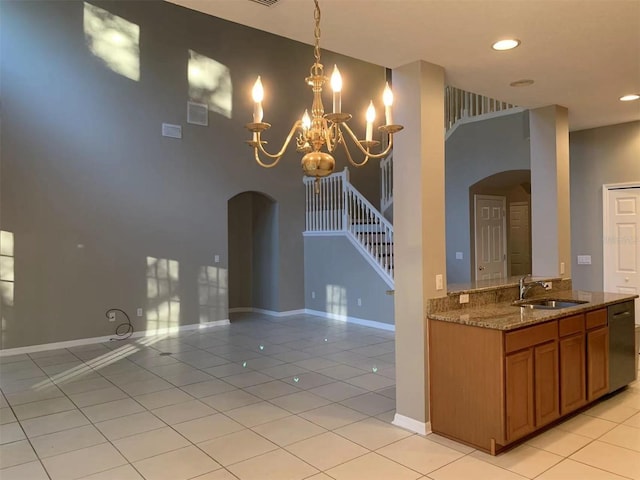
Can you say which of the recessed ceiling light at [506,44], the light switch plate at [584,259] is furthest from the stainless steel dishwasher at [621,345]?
the recessed ceiling light at [506,44]

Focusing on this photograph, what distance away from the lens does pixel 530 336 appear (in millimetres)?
3201

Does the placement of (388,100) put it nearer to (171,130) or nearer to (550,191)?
(550,191)

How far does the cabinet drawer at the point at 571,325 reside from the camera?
3502 millimetres

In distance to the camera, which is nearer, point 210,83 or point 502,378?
point 502,378

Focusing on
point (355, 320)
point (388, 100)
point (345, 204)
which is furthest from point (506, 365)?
A: point (345, 204)

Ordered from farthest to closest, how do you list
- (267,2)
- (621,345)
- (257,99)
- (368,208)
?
(368,208)
(621,345)
(267,2)
(257,99)

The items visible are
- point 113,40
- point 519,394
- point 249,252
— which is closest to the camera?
point 519,394

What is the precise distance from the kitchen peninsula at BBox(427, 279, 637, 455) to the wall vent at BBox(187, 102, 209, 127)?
19.1ft

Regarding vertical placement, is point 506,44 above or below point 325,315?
above

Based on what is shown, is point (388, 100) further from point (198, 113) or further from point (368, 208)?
point (198, 113)

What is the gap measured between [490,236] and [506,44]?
18.4 feet

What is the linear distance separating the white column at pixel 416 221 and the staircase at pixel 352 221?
4004 mm

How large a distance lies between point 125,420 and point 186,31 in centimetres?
643

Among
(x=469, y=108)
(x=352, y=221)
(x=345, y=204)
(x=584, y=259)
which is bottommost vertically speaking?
(x=584, y=259)
